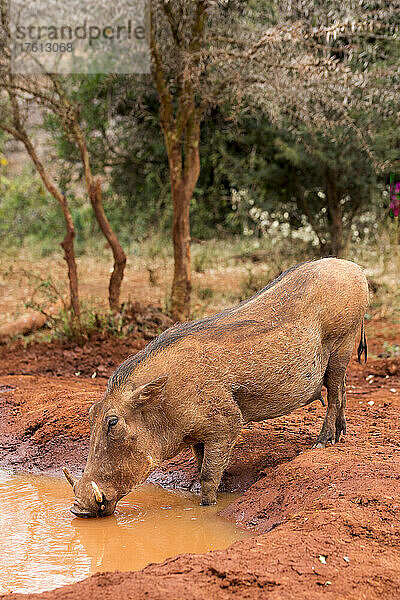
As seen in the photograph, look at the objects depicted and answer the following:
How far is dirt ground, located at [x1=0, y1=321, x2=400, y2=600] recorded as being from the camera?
2998mm

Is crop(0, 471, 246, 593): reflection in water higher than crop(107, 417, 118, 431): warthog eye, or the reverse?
crop(107, 417, 118, 431): warthog eye

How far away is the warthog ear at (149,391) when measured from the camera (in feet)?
14.3

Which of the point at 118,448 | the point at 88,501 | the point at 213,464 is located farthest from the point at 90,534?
the point at 213,464

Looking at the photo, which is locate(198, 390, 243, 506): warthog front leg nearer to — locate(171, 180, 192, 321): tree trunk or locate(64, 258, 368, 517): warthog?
locate(64, 258, 368, 517): warthog

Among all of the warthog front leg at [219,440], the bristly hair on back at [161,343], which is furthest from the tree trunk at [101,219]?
the warthog front leg at [219,440]

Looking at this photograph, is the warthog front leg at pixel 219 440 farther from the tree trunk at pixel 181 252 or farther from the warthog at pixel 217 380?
the tree trunk at pixel 181 252

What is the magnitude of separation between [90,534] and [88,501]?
181mm

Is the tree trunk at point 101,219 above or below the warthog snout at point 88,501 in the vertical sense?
above

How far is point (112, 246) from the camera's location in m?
9.58

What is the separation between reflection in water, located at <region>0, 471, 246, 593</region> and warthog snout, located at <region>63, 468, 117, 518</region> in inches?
3.6

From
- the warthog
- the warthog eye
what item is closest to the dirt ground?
the warthog

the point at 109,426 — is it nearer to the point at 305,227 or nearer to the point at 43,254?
the point at 305,227

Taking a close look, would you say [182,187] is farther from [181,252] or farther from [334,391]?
[334,391]

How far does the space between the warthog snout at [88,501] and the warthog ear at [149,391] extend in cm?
53
